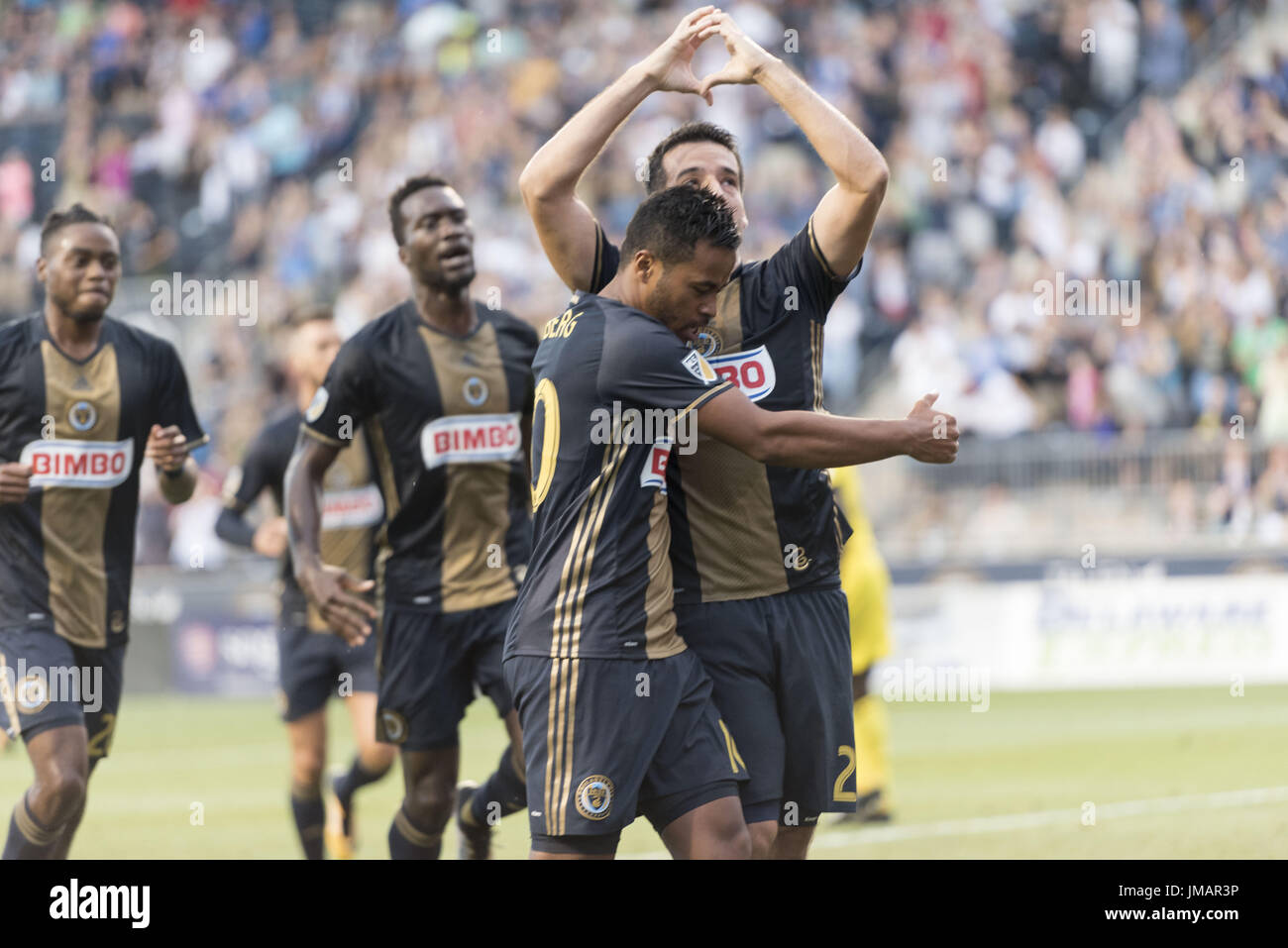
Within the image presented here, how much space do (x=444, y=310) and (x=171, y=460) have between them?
1.33m

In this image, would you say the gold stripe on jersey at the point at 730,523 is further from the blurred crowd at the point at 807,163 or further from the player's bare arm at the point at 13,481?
the blurred crowd at the point at 807,163

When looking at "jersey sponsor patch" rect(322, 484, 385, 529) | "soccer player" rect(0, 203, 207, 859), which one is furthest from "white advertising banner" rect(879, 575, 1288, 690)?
"soccer player" rect(0, 203, 207, 859)

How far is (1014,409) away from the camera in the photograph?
62.5ft

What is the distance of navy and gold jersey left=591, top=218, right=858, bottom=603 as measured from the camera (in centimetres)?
591

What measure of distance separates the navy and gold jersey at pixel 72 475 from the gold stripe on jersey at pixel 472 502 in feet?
4.42

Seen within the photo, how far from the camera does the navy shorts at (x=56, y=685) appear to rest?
738cm

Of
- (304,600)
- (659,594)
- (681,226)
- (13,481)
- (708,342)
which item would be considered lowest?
(659,594)

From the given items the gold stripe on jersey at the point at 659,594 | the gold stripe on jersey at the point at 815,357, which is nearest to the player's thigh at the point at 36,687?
the gold stripe on jersey at the point at 659,594

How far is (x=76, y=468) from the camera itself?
787 centimetres

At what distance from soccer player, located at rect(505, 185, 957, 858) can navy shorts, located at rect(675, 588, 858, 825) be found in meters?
0.29

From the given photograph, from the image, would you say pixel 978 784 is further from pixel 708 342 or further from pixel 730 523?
pixel 708 342

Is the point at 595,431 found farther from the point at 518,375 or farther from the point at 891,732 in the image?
the point at 891,732

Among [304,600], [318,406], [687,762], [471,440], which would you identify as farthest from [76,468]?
[687,762]
